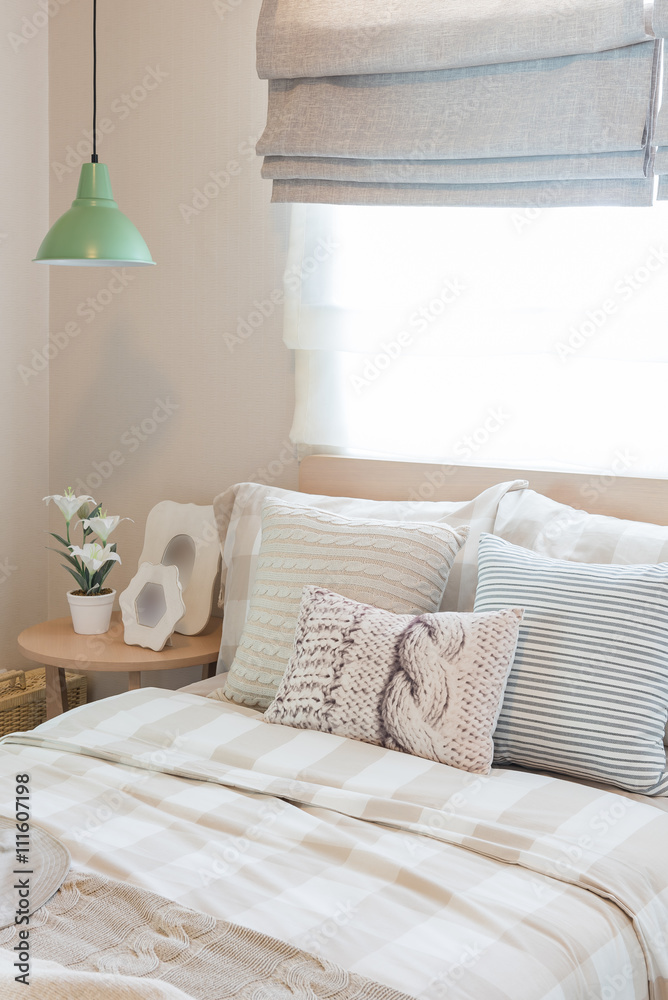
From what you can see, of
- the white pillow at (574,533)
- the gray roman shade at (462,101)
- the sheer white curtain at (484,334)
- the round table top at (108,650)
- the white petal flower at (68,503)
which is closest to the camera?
the white pillow at (574,533)

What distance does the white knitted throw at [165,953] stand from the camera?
0.96 meters

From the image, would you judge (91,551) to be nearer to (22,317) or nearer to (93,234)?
(93,234)

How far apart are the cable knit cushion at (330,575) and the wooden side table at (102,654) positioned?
34 centimetres

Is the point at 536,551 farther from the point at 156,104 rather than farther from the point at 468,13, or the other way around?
the point at 156,104

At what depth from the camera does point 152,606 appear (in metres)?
2.35

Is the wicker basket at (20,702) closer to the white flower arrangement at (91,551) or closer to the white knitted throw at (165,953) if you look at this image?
the white flower arrangement at (91,551)

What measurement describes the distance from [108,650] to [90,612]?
0.16 meters

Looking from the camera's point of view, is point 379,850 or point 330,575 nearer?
point 379,850

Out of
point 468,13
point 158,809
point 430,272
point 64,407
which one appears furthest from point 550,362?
point 64,407

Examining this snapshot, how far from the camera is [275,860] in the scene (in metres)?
1.25

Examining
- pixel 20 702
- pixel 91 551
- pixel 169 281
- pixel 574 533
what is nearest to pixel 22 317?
pixel 169 281

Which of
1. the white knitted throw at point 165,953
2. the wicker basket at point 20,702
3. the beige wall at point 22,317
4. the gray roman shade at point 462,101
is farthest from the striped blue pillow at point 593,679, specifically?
the beige wall at point 22,317

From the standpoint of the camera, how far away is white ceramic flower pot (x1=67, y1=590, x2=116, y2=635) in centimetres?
237

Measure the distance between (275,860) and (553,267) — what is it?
1409 millimetres
